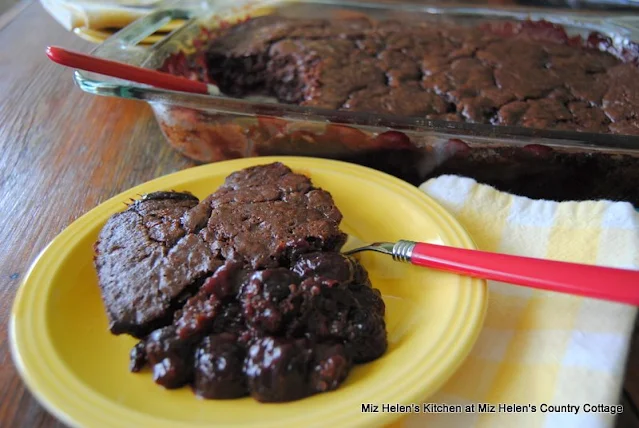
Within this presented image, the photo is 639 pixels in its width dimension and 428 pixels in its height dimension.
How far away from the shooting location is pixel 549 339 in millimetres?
1035

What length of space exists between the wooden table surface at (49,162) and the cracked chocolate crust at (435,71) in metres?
0.43

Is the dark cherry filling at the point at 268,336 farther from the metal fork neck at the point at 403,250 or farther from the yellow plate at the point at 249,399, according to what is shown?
the metal fork neck at the point at 403,250

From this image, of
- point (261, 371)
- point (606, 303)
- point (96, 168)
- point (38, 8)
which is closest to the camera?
point (261, 371)

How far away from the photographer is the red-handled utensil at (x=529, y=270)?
93cm

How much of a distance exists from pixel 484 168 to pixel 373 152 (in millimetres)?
305

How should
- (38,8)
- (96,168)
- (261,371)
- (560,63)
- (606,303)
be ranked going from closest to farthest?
(261,371) → (606,303) → (96,168) → (560,63) → (38,8)

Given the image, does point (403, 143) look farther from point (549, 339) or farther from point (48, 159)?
point (48, 159)

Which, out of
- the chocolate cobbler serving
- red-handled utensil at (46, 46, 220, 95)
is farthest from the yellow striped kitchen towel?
red-handled utensil at (46, 46, 220, 95)

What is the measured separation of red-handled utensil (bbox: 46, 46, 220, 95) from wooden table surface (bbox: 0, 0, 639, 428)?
0.23 meters

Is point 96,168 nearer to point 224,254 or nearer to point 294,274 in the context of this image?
point 224,254

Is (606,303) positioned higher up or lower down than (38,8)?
lower down

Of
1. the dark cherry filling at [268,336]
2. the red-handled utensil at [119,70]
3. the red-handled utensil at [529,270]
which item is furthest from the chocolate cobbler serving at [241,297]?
the red-handled utensil at [119,70]

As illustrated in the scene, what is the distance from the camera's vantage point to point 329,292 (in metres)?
1.02

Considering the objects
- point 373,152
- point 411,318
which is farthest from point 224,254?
point 373,152
